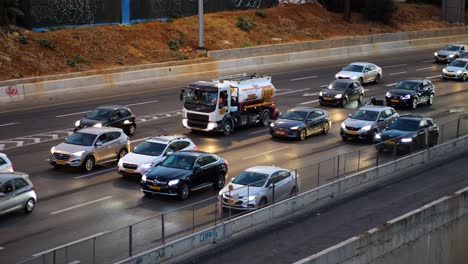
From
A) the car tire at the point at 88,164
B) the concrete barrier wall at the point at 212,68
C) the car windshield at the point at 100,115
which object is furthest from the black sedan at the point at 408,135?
the concrete barrier wall at the point at 212,68

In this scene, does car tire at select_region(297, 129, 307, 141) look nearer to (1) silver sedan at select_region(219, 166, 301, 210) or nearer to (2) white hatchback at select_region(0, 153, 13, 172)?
(1) silver sedan at select_region(219, 166, 301, 210)

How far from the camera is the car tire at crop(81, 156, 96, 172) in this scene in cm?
3244

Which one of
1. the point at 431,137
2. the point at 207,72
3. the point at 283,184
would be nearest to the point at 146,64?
the point at 207,72

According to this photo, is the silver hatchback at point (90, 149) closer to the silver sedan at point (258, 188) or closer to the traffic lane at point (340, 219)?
the silver sedan at point (258, 188)

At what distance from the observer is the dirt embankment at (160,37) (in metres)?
51.9

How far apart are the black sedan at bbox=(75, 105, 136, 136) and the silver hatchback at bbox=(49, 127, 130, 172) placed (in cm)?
383

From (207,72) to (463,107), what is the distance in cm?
1734

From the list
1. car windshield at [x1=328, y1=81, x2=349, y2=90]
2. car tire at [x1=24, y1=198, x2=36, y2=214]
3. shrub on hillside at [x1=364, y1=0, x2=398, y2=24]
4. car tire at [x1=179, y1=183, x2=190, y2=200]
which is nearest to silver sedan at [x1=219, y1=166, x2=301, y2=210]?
car tire at [x1=179, y1=183, x2=190, y2=200]

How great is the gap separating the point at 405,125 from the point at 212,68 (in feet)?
75.1

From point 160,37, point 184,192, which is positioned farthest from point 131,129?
point 160,37

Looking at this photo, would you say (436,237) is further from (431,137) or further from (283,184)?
(431,137)

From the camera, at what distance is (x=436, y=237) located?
2745 centimetres

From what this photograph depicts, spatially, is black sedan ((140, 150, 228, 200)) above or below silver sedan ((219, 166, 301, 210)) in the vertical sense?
below

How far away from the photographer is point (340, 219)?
85.5 ft
